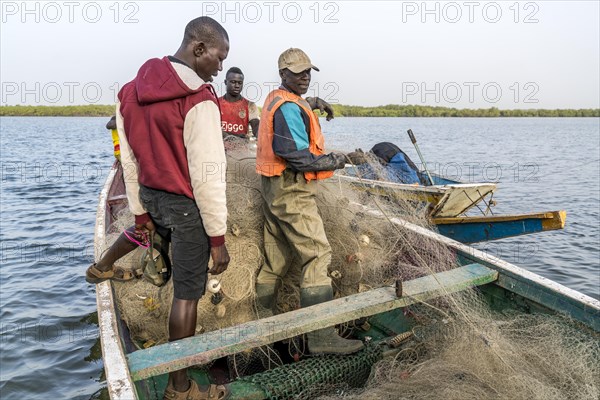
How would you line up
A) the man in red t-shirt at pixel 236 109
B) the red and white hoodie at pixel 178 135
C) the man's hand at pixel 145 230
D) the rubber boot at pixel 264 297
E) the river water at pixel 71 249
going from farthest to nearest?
the man in red t-shirt at pixel 236 109 < the river water at pixel 71 249 < the rubber boot at pixel 264 297 < the man's hand at pixel 145 230 < the red and white hoodie at pixel 178 135

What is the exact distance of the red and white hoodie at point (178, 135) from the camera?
2.53 metres

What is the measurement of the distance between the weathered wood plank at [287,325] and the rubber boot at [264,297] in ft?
2.48

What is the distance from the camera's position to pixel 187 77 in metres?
2.56

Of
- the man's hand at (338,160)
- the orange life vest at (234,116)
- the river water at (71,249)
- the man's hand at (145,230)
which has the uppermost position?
the orange life vest at (234,116)

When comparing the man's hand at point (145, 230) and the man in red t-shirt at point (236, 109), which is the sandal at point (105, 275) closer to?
the man's hand at point (145, 230)

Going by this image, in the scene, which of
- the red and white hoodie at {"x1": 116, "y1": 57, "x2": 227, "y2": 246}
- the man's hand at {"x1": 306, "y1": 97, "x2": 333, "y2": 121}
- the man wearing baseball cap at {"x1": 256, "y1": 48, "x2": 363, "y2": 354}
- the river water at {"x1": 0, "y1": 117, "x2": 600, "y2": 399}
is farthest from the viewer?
the river water at {"x1": 0, "y1": 117, "x2": 600, "y2": 399}

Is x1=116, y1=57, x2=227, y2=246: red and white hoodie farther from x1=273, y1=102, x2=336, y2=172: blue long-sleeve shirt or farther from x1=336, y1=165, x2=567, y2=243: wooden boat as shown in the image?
x1=336, y1=165, x2=567, y2=243: wooden boat

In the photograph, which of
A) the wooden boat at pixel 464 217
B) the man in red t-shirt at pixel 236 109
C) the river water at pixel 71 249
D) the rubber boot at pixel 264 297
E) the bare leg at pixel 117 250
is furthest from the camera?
the man in red t-shirt at pixel 236 109

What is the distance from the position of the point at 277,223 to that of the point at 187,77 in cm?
152

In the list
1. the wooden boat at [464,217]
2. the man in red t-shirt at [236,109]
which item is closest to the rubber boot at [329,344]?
the wooden boat at [464,217]

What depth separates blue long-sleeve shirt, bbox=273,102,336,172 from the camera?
10.9 ft

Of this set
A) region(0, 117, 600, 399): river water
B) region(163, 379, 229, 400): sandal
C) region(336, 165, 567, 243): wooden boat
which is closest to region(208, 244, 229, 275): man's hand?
region(163, 379, 229, 400): sandal

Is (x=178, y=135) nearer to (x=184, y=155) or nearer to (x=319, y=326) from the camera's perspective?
(x=184, y=155)

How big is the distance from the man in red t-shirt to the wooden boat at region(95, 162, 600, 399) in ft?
12.5
